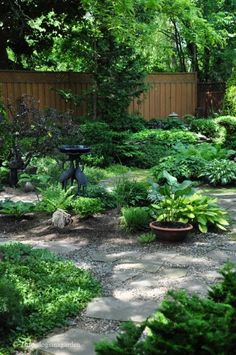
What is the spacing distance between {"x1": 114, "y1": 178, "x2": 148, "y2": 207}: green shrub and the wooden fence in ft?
21.0

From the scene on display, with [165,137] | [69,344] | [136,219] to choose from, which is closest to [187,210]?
[136,219]

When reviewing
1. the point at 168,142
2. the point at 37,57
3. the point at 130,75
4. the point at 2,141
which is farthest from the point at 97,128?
the point at 37,57

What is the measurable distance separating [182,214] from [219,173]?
10.7ft

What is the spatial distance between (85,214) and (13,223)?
894 millimetres

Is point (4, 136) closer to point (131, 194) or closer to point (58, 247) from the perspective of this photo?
point (131, 194)

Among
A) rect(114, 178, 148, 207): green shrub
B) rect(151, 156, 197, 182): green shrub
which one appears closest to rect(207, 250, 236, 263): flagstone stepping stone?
rect(114, 178, 148, 207): green shrub

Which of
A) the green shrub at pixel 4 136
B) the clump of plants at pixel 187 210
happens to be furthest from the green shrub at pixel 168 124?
the clump of plants at pixel 187 210

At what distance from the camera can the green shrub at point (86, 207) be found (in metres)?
6.21

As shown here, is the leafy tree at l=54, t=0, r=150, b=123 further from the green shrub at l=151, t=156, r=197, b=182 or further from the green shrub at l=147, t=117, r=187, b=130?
the green shrub at l=151, t=156, r=197, b=182

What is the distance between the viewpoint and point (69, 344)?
122 inches

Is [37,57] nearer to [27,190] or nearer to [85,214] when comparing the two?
[27,190]

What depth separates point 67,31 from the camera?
603 inches

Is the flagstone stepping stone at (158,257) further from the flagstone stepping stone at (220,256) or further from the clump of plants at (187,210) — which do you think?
the clump of plants at (187,210)

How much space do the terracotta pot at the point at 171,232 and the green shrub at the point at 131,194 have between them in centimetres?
98
